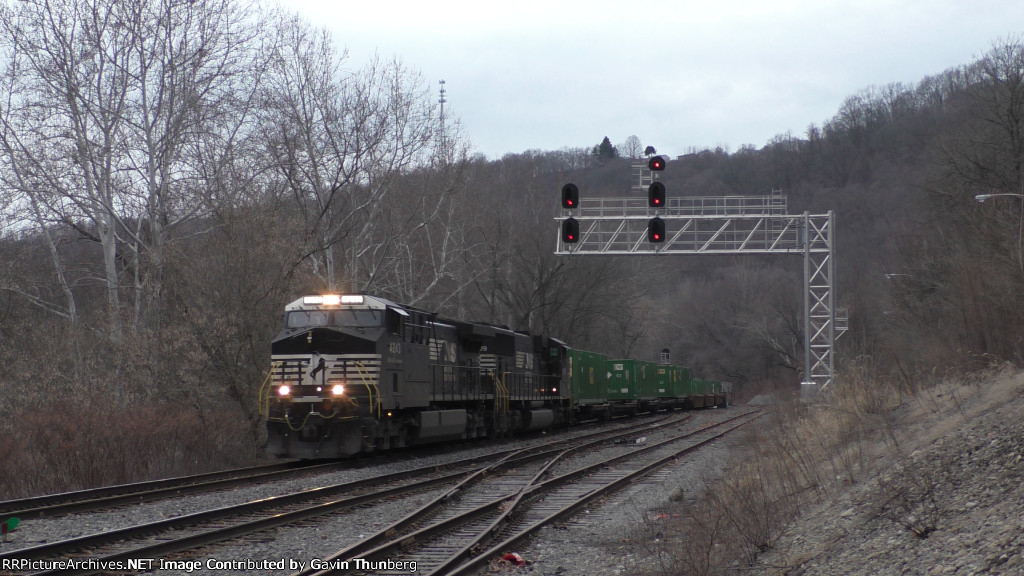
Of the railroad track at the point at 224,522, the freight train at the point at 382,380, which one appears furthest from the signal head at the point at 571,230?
the railroad track at the point at 224,522

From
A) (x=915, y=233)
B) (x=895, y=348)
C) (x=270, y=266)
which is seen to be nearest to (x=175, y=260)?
(x=270, y=266)

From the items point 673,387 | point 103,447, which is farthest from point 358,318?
point 673,387

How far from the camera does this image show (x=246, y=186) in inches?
1104

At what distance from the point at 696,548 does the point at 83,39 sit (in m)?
24.8

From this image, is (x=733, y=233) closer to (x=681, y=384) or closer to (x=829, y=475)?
(x=829, y=475)

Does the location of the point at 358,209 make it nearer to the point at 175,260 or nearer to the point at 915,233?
the point at 175,260

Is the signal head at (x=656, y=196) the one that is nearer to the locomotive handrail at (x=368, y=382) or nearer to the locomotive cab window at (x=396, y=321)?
the locomotive cab window at (x=396, y=321)

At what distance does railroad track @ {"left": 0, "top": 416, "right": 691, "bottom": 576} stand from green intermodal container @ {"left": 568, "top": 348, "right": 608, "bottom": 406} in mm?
16763

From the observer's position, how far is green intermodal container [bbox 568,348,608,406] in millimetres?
33906

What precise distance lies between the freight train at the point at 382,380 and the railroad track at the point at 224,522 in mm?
2269

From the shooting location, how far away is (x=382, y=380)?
18.0 meters

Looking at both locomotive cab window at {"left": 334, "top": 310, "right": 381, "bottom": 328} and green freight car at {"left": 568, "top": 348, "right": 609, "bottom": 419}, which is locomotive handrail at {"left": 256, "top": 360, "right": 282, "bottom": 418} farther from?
green freight car at {"left": 568, "top": 348, "right": 609, "bottom": 419}

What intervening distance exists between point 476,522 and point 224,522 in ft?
10.2

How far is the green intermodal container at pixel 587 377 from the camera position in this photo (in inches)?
1335
